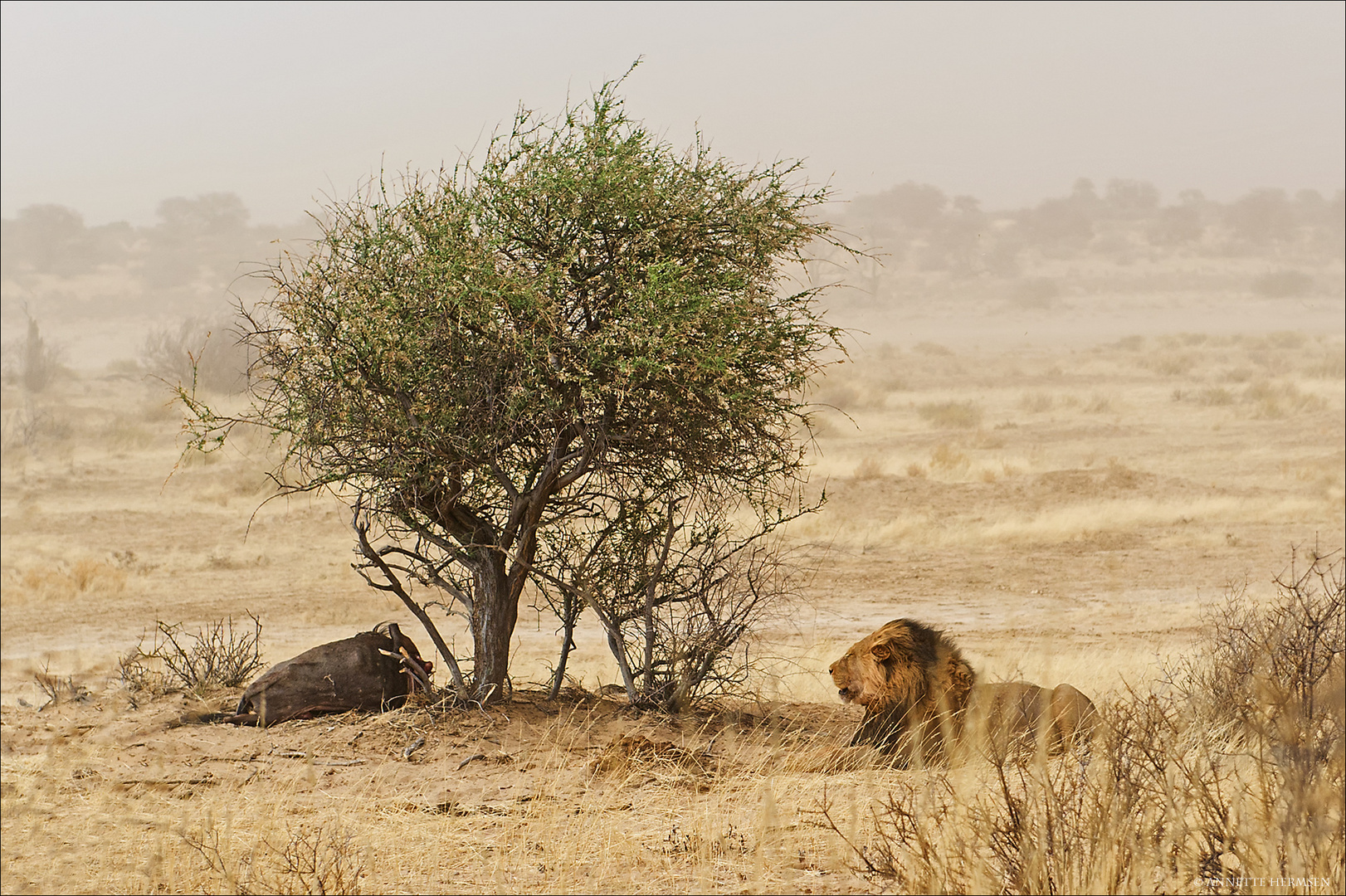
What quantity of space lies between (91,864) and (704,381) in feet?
13.9

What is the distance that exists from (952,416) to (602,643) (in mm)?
23823

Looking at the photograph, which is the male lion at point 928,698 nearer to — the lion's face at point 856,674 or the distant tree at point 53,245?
the lion's face at point 856,674

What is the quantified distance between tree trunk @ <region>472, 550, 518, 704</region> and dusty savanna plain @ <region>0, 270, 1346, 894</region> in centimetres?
22

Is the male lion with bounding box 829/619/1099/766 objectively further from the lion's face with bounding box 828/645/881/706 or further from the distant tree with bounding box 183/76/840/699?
the distant tree with bounding box 183/76/840/699

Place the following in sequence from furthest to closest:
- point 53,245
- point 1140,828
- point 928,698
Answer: point 53,245 → point 928,698 → point 1140,828

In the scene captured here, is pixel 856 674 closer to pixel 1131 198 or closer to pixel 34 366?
pixel 34 366

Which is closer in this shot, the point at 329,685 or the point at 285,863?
the point at 285,863

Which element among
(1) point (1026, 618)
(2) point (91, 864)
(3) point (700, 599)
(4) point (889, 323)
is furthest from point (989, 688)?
(4) point (889, 323)

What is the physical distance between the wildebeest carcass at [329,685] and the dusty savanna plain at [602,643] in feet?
0.97

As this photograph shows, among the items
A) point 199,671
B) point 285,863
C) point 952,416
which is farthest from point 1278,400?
point 285,863

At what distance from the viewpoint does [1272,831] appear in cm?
445

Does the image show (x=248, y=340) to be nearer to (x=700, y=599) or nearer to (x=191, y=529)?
(x=700, y=599)

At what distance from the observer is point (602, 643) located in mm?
15211

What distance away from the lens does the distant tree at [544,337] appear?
736 centimetres
